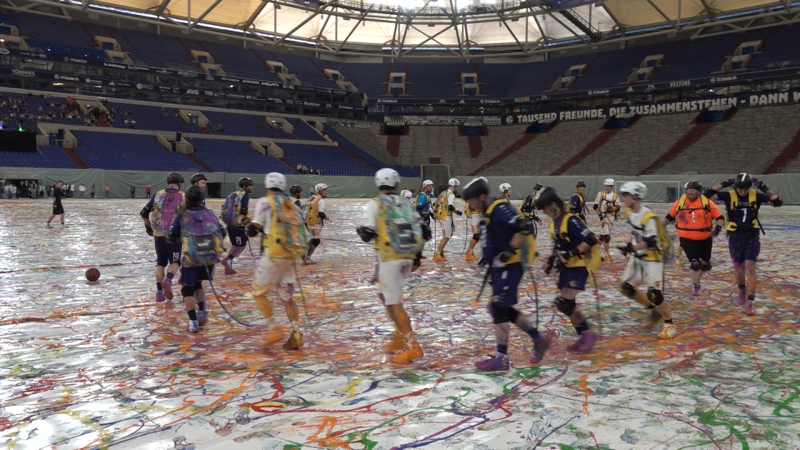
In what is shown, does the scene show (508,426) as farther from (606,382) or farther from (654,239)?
(654,239)

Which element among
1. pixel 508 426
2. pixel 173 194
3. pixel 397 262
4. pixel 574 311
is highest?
pixel 173 194

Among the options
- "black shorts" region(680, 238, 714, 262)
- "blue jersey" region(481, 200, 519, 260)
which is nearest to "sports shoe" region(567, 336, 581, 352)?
"blue jersey" region(481, 200, 519, 260)

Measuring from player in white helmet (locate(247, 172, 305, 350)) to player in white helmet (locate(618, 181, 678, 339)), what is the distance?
403 cm

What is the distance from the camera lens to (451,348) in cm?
704

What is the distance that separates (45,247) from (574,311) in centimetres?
1577

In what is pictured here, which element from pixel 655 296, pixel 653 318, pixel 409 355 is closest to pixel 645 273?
pixel 655 296

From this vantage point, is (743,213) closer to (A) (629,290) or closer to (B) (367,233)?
(A) (629,290)

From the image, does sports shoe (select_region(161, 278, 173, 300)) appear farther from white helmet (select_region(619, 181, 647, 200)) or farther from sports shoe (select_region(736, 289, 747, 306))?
sports shoe (select_region(736, 289, 747, 306))

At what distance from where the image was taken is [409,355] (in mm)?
6441

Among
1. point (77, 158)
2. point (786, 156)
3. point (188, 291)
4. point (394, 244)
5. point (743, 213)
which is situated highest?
point (786, 156)

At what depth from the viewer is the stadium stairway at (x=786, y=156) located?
45.8 meters

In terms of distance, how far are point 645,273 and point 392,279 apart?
3.29 meters

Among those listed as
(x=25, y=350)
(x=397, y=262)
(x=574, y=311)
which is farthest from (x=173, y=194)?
(x=574, y=311)

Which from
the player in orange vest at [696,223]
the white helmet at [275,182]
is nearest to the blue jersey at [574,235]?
the white helmet at [275,182]
